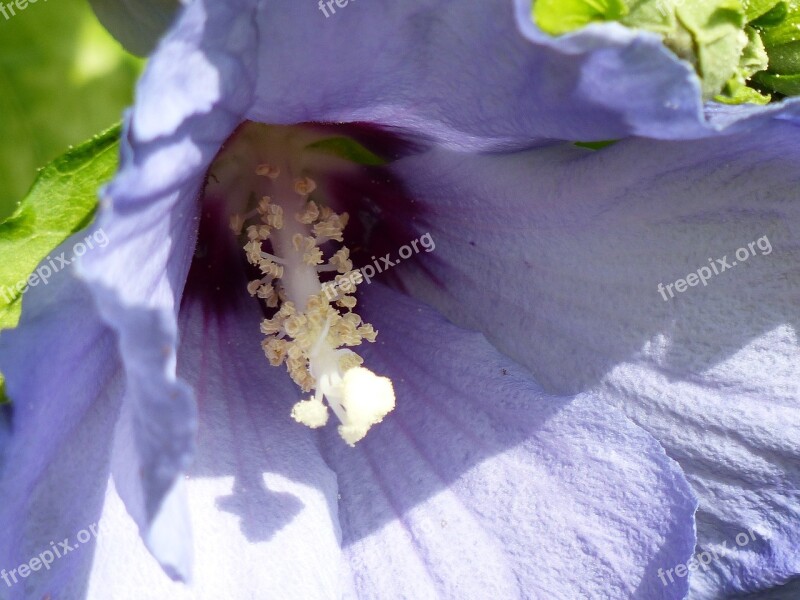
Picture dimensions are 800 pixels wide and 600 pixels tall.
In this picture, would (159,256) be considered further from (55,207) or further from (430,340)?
(430,340)

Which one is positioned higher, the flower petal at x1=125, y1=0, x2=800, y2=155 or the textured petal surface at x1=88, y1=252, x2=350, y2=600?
the flower petal at x1=125, y1=0, x2=800, y2=155

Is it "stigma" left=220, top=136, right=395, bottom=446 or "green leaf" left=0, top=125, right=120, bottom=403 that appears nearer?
"green leaf" left=0, top=125, right=120, bottom=403

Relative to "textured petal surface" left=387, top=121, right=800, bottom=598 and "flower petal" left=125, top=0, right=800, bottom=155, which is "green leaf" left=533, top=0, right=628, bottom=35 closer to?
"flower petal" left=125, top=0, right=800, bottom=155

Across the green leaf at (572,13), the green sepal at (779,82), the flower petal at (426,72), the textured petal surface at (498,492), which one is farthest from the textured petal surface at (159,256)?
the green sepal at (779,82)

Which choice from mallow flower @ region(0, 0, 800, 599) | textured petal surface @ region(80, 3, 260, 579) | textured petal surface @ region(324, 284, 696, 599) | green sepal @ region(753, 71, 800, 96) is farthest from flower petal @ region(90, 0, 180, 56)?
green sepal @ region(753, 71, 800, 96)

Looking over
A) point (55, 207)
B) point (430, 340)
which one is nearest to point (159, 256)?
point (55, 207)

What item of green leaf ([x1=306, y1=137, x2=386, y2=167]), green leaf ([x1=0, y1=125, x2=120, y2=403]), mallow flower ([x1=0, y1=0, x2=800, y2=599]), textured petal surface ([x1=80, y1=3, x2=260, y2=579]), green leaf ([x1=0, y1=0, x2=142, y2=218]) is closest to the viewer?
textured petal surface ([x1=80, y1=3, x2=260, y2=579])

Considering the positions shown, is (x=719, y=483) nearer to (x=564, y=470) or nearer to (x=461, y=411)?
(x=564, y=470)
